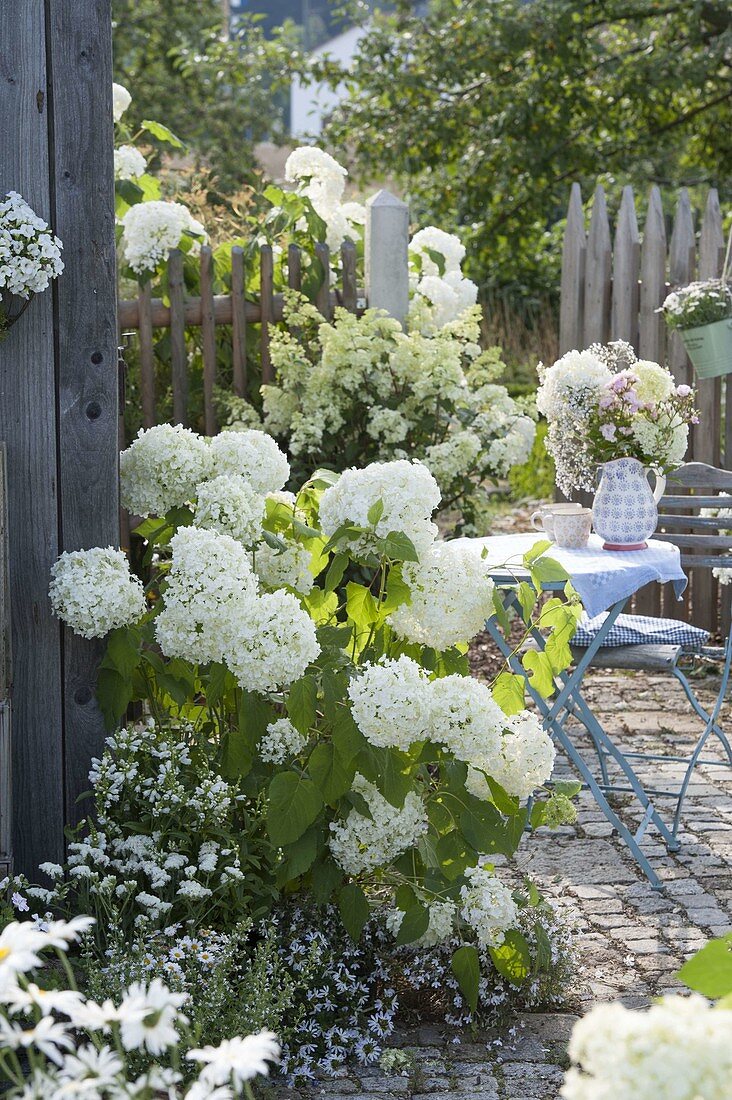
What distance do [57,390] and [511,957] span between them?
178 centimetres

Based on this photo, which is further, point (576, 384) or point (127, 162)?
point (127, 162)

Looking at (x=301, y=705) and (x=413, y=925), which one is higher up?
(x=301, y=705)

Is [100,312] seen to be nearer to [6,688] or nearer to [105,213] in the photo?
[105,213]

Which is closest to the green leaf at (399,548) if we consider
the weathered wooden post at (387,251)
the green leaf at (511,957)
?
the green leaf at (511,957)

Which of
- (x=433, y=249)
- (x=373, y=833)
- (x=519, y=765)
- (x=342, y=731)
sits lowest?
(x=373, y=833)

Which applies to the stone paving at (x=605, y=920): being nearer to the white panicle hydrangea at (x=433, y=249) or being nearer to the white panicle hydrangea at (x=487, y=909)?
the white panicle hydrangea at (x=487, y=909)

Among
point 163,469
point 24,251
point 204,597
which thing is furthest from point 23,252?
point 204,597

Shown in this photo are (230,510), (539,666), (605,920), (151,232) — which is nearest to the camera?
(230,510)

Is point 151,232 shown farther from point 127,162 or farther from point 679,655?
point 679,655

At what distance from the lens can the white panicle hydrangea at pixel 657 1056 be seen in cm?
122

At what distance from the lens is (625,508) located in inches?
A: 173

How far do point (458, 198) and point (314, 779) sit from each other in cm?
905

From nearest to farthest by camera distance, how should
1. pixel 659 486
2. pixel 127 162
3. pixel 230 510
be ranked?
pixel 230 510, pixel 659 486, pixel 127 162

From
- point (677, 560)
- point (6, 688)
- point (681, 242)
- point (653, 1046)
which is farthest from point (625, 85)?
point (653, 1046)
